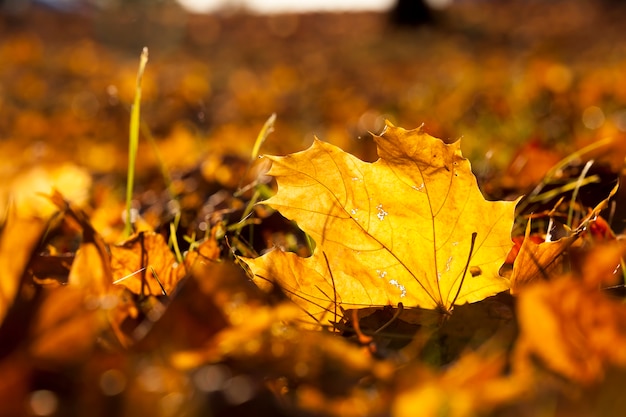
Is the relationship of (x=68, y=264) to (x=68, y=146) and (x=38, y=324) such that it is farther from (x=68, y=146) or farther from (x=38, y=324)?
(x=68, y=146)

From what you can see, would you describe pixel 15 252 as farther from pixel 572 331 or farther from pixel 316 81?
pixel 316 81

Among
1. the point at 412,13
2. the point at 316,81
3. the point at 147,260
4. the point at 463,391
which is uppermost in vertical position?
the point at 412,13

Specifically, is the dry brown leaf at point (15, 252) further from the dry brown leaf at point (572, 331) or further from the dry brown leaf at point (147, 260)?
the dry brown leaf at point (572, 331)

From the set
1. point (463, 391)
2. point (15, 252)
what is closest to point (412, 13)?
point (15, 252)

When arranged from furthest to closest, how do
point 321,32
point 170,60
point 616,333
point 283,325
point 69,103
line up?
point 321,32
point 170,60
point 69,103
point 283,325
point 616,333

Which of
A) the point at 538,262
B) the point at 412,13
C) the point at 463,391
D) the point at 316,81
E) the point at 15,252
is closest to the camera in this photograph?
the point at 463,391

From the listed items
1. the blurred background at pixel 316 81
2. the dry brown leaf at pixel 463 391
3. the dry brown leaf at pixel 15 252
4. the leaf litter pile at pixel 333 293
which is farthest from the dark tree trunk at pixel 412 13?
the dry brown leaf at pixel 463 391

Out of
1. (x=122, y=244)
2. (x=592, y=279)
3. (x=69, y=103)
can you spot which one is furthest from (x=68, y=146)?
(x=592, y=279)
